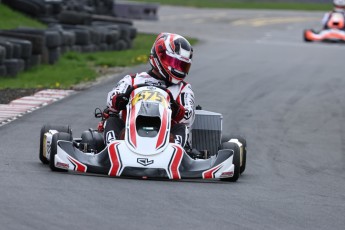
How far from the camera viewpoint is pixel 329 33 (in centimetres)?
2992

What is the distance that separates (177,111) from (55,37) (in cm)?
1048

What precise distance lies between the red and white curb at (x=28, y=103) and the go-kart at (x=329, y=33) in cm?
1500

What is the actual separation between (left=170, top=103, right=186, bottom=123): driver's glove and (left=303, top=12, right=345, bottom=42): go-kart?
20840 mm

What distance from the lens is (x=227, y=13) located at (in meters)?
43.1

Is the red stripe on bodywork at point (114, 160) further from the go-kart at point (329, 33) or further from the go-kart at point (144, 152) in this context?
the go-kart at point (329, 33)

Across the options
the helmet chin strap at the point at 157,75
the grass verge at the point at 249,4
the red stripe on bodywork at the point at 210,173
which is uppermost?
the helmet chin strap at the point at 157,75

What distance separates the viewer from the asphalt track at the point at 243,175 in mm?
6746

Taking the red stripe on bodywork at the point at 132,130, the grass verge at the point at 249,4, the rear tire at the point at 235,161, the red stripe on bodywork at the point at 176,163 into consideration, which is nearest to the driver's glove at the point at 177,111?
the red stripe on bodywork at the point at 132,130

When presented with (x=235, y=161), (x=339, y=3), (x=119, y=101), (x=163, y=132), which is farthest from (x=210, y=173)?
(x=339, y=3)

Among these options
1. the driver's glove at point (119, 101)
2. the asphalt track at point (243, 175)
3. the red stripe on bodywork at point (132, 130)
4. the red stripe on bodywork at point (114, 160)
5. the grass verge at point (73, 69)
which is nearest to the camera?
the asphalt track at point (243, 175)

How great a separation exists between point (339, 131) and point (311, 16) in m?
31.3

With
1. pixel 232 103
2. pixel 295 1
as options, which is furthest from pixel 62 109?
pixel 295 1

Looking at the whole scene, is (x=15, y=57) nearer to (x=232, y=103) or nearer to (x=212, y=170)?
(x=232, y=103)

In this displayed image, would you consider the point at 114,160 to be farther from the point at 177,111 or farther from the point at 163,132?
the point at 177,111
